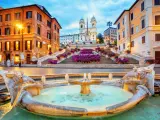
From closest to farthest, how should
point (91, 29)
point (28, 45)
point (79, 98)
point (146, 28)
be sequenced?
point (79, 98) → point (146, 28) → point (28, 45) → point (91, 29)

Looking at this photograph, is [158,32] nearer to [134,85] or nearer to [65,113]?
[134,85]

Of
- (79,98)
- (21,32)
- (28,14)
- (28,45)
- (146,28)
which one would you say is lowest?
(79,98)

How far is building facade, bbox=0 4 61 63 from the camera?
37812 millimetres

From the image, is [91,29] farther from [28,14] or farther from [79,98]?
[79,98]

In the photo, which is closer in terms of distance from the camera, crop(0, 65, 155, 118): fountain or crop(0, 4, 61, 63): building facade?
crop(0, 65, 155, 118): fountain

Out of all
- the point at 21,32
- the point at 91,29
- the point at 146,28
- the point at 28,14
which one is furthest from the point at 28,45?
the point at 91,29

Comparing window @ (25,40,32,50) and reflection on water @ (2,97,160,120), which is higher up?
window @ (25,40,32,50)

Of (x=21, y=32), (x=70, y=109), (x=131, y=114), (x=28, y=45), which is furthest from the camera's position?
(x=21, y=32)

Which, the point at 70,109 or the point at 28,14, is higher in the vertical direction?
the point at 28,14

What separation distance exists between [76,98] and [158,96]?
401cm

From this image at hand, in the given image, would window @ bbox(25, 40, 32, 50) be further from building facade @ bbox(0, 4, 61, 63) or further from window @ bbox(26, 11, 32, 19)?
window @ bbox(26, 11, 32, 19)

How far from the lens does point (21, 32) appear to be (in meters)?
38.9

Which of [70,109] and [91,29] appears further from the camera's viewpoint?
[91,29]

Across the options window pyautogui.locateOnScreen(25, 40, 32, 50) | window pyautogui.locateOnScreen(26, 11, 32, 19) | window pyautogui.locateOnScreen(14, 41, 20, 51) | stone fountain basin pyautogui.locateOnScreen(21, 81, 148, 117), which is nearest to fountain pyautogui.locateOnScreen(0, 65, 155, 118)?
stone fountain basin pyautogui.locateOnScreen(21, 81, 148, 117)
